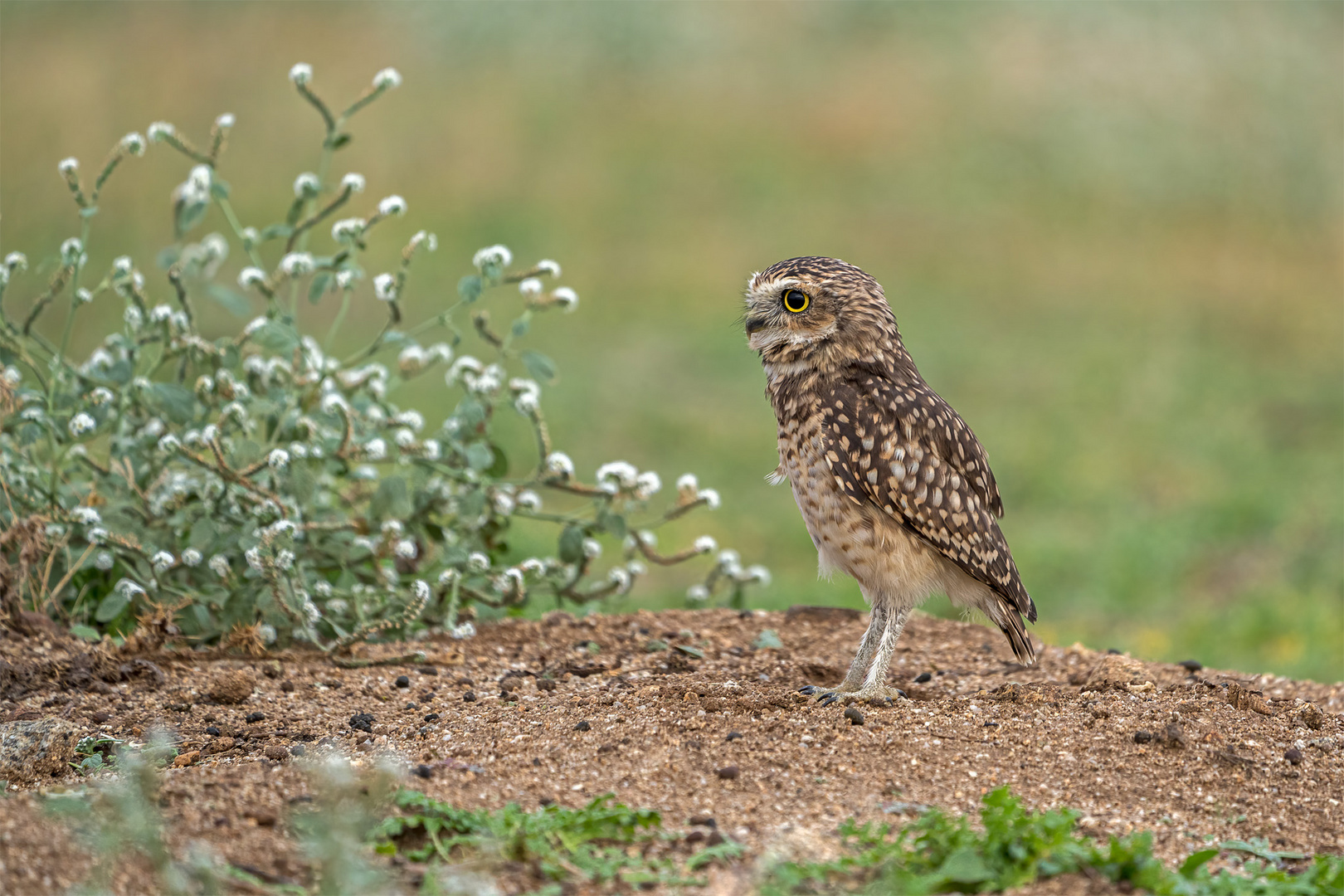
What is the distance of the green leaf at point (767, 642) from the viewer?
6.05 meters

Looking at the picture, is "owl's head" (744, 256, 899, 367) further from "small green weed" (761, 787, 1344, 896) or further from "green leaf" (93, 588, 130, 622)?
"green leaf" (93, 588, 130, 622)

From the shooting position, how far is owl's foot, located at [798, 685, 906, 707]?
16.2 feet

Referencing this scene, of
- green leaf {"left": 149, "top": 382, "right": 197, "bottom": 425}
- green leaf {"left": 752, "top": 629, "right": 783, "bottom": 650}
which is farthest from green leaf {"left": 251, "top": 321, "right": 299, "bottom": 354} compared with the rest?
green leaf {"left": 752, "top": 629, "right": 783, "bottom": 650}

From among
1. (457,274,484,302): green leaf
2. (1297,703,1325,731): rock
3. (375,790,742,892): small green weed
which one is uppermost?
(457,274,484,302): green leaf

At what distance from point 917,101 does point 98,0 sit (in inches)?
455

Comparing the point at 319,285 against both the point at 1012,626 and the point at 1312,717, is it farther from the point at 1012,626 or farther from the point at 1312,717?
the point at 1312,717

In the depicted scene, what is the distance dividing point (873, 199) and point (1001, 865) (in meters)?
15.0

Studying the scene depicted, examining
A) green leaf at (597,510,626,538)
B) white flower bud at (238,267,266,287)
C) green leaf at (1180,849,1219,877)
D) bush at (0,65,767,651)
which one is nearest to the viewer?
green leaf at (1180,849,1219,877)

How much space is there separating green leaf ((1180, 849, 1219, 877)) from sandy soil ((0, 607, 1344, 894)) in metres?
0.22

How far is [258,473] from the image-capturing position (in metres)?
5.84

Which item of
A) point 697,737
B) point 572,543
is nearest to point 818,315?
point 572,543

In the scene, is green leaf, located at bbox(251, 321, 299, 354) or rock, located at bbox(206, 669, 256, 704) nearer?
rock, located at bbox(206, 669, 256, 704)

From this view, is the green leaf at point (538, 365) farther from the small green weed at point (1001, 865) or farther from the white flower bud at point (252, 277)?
the small green weed at point (1001, 865)

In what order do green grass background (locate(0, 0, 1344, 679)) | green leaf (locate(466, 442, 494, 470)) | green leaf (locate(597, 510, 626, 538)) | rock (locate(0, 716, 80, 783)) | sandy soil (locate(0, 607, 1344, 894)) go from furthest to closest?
green grass background (locate(0, 0, 1344, 679)), green leaf (locate(597, 510, 626, 538)), green leaf (locate(466, 442, 494, 470)), rock (locate(0, 716, 80, 783)), sandy soil (locate(0, 607, 1344, 894))
